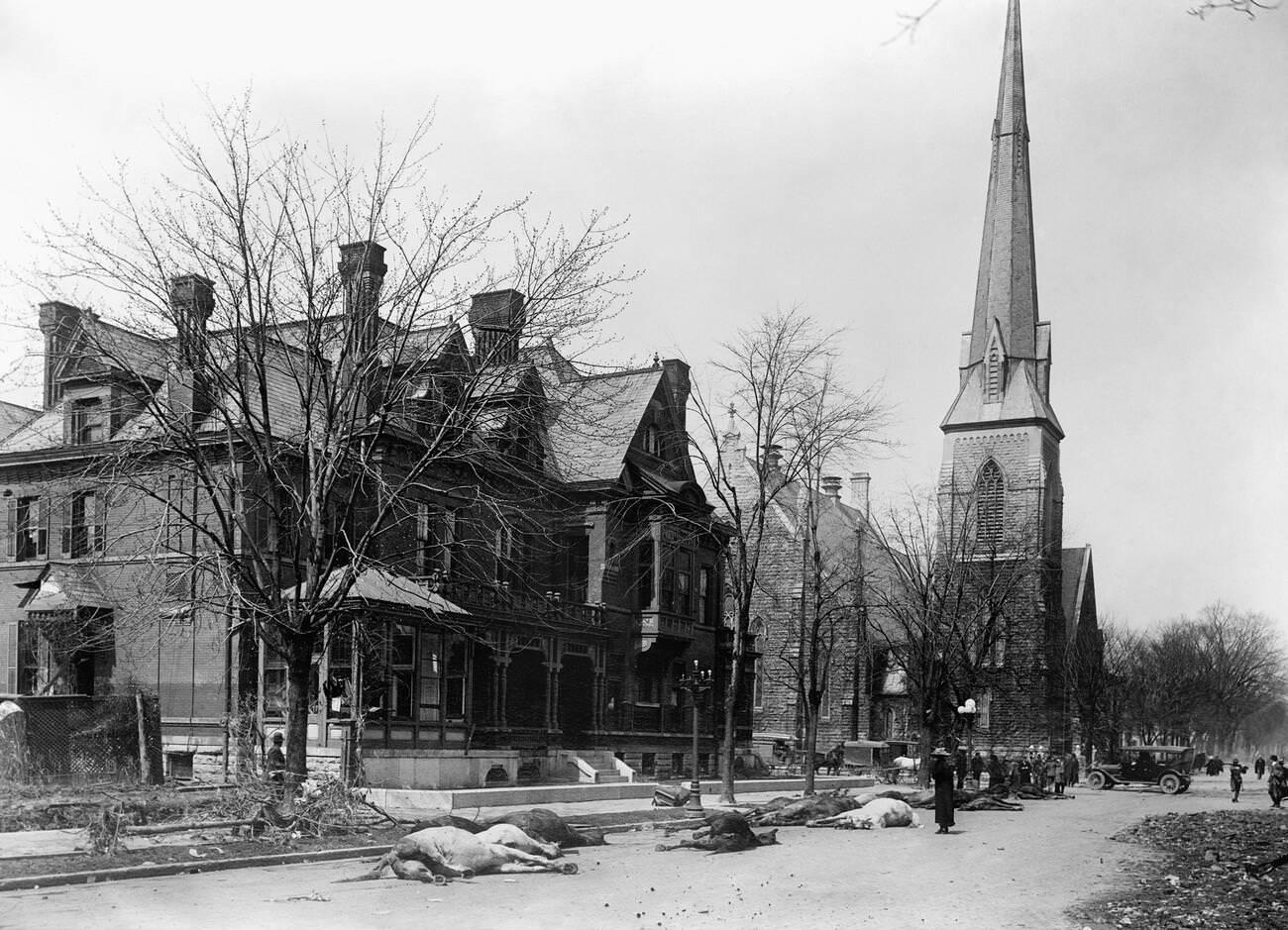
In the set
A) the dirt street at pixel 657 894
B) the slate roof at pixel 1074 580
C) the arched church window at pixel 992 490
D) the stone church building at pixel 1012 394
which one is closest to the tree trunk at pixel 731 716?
the dirt street at pixel 657 894

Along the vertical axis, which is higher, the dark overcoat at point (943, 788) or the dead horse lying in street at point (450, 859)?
the dead horse lying in street at point (450, 859)

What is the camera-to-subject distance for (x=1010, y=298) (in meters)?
79.5

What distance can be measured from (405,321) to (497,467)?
164 inches

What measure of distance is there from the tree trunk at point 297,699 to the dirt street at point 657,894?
11.5 ft

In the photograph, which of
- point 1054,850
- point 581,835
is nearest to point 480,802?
point 581,835

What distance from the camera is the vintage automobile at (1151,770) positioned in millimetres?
51406

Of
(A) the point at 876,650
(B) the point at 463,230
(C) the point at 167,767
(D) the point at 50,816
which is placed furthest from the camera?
(A) the point at 876,650

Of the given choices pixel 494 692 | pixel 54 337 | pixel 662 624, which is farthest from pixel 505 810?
pixel 54 337

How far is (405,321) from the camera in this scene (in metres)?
23.2

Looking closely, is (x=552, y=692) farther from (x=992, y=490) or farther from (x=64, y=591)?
(x=992, y=490)

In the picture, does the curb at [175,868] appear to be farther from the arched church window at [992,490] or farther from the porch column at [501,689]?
the arched church window at [992,490]

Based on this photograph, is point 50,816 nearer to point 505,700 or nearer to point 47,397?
point 505,700

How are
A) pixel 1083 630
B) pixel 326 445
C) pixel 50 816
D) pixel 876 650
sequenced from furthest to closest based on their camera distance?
pixel 1083 630, pixel 876 650, pixel 326 445, pixel 50 816

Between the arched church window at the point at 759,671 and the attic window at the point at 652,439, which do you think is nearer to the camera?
the attic window at the point at 652,439
